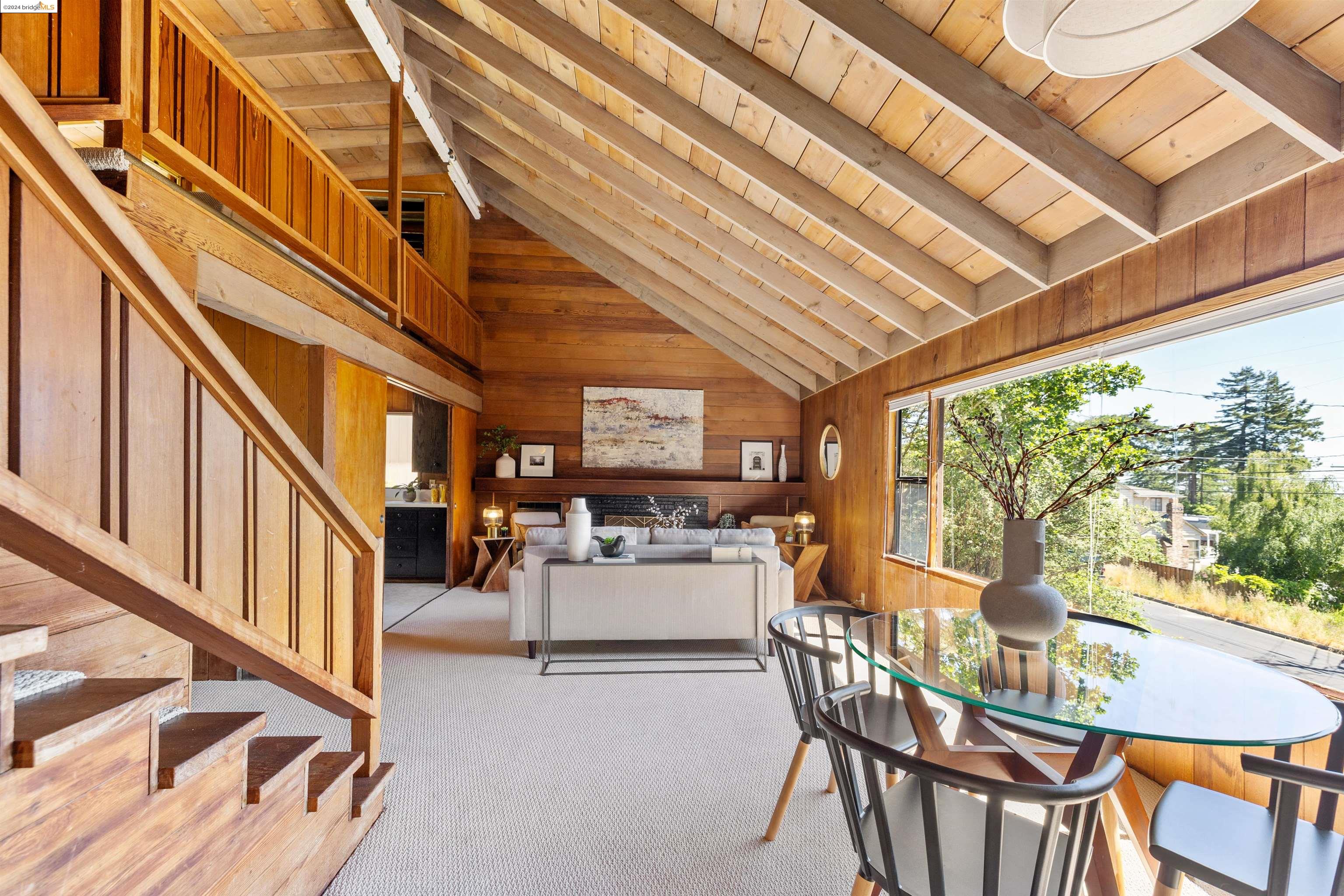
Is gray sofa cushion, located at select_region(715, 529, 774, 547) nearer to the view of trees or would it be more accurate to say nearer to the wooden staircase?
the view of trees

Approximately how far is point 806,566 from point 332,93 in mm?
5899

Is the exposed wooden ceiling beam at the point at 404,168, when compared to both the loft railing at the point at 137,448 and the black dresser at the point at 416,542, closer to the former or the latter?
the black dresser at the point at 416,542

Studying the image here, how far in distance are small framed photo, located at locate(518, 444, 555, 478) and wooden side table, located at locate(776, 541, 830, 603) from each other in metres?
3.05

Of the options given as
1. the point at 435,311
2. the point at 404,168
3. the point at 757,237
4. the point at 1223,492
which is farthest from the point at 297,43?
the point at 1223,492

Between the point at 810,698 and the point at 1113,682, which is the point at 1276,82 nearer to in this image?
the point at 1113,682

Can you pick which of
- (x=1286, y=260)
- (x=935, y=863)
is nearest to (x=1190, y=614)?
(x=1286, y=260)

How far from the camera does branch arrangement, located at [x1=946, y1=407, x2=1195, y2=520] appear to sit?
6.00 feet

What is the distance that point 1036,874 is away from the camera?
1.12 meters

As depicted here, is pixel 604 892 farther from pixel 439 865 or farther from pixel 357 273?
pixel 357 273

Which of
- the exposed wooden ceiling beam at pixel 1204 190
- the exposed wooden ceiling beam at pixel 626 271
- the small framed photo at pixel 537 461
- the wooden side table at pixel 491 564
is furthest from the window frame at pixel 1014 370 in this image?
the small framed photo at pixel 537 461

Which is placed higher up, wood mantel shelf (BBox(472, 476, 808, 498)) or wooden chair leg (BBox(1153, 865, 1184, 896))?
wood mantel shelf (BBox(472, 476, 808, 498))

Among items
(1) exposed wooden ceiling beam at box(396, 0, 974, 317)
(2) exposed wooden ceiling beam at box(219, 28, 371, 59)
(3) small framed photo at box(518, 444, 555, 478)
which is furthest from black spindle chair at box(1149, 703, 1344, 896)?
(3) small framed photo at box(518, 444, 555, 478)

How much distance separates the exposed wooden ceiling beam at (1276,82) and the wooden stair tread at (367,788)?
3.28 meters

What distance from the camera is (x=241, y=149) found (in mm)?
2928
